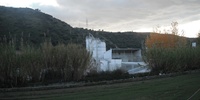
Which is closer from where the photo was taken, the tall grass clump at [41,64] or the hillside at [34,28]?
the tall grass clump at [41,64]

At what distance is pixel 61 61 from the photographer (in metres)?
17.7

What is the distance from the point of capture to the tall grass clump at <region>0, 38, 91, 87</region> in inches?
625

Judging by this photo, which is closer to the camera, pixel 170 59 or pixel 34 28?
pixel 170 59

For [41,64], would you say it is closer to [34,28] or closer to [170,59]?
[170,59]

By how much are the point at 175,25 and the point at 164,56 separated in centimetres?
3930

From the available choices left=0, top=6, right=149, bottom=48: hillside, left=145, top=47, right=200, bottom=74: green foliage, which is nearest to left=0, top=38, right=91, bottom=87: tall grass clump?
left=145, top=47, right=200, bottom=74: green foliage

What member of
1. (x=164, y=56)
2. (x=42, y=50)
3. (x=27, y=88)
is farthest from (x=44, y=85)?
(x=164, y=56)

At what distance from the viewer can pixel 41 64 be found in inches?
669

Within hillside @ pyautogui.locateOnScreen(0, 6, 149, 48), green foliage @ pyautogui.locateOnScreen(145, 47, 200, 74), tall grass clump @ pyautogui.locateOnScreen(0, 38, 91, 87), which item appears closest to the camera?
tall grass clump @ pyautogui.locateOnScreen(0, 38, 91, 87)

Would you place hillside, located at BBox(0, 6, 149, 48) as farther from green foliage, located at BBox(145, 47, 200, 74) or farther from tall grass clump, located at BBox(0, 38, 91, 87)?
tall grass clump, located at BBox(0, 38, 91, 87)

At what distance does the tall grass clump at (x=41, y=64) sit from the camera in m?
15.9

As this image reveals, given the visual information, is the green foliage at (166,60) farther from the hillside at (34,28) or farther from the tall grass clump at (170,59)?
the hillside at (34,28)

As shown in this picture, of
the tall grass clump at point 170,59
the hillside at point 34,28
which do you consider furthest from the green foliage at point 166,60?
the hillside at point 34,28

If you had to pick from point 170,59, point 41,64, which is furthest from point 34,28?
point 41,64
